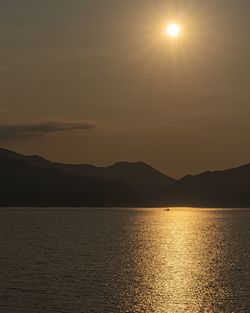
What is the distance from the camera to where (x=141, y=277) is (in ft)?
355

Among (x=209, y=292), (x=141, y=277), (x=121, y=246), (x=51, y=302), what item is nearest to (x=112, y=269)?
(x=141, y=277)

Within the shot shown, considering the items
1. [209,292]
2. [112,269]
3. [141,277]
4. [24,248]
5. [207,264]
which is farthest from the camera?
[24,248]

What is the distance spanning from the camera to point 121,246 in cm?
18225

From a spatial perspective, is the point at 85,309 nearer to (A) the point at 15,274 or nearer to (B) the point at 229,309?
(B) the point at 229,309

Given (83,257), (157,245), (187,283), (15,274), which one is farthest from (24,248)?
(187,283)

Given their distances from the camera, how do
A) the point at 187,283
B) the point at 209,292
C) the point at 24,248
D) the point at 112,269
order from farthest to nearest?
the point at 24,248
the point at 112,269
the point at 187,283
the point at 209,292

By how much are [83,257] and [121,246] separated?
143 ft

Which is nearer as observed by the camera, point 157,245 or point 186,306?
point 186,306

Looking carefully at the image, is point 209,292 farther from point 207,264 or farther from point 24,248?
point 24,248

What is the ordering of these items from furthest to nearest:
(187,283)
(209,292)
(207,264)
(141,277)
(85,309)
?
(207,264) → (141,277) → (187,283) → (209,292) → (85,309)

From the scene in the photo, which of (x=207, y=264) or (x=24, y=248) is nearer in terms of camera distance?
(x=207, y=264)

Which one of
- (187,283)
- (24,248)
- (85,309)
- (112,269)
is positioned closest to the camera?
(85,309)

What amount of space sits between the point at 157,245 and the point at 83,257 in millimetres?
52243

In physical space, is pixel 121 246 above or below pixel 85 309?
above
